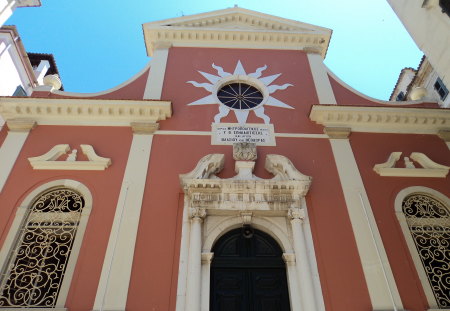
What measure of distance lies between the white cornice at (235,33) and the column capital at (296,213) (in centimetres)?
650

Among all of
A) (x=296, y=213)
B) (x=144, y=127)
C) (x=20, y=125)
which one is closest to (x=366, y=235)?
(x=296, y=213)

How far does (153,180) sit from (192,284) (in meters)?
2.78

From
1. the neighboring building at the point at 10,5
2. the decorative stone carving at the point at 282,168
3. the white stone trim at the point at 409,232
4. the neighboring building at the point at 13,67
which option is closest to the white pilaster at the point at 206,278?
the decorative stone carving at the point at 282,168

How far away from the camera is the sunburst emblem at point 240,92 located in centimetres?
1128

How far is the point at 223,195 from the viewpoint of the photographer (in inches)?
352

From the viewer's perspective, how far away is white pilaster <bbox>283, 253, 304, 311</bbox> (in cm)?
775

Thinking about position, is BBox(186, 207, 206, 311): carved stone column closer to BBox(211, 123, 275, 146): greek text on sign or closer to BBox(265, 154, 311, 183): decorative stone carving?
BBox(265, 154, 311, 183): decorative stone carving

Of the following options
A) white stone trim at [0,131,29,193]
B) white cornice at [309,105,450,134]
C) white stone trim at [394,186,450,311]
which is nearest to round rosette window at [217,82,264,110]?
white cornice at [309,105,450,134]

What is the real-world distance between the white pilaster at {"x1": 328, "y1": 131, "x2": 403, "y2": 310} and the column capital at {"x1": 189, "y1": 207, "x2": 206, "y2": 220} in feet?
10.5

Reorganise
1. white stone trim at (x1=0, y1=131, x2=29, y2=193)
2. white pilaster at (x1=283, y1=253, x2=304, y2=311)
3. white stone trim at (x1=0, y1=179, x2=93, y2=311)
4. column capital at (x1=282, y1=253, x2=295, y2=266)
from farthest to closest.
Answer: white stone trim at (x1=0, y1=131, x2=29, y2=193), column capital at (x1=282, y1=253, x2=295, y2=266), white stone trim at (x1=0, y1=179, x2=93, y2=311), white pilaster at (x1=283, y1=253, x2=304, y2=311)

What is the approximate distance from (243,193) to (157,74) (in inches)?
200

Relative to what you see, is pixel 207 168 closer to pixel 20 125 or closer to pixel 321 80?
pixel 20 125

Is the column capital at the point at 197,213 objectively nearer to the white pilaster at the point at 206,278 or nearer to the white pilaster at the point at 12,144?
the white pilaster at the point at 206,278

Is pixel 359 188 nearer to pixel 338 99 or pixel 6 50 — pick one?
pixel 338 99
